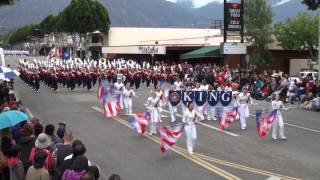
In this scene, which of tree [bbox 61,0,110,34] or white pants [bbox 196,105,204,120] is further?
tree [bbox 61,0,110,34]

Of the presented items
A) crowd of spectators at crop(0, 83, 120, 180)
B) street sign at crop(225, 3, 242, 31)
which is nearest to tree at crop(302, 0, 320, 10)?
street sign at crop(225, 3, 242, 31)

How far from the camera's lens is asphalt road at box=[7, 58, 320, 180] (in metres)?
13.4

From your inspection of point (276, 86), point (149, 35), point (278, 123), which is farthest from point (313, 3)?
point (149, 35)

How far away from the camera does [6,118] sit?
411 inches

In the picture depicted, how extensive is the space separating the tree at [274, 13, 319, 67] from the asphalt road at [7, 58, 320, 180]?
30.9m

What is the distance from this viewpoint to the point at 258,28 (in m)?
55.8

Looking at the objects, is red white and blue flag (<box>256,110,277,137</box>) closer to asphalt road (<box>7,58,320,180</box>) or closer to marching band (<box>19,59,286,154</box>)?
asphalt road (<box>7,58,320,180</box>)

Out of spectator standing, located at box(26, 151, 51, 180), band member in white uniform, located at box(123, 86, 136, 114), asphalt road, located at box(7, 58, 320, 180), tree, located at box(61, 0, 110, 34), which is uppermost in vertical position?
tree, located at box(61, 0, 110, 34)

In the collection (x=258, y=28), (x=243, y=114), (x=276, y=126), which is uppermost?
(x=258, y=28)

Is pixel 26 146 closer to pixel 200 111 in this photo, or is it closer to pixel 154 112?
pixel 154 112

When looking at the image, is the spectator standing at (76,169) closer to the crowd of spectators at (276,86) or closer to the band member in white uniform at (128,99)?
the band member in white uniform at (128,99)

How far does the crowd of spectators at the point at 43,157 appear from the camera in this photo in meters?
8.14

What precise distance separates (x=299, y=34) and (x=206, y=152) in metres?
43.2

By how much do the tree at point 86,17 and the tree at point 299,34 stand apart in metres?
35.9
